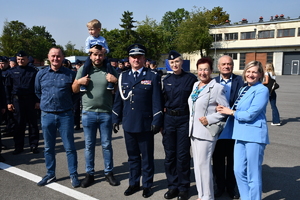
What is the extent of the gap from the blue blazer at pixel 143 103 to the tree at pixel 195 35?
4755cm

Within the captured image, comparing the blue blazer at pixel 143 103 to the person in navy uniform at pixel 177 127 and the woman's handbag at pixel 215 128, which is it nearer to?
the person in navy uniform at pixel 177 127

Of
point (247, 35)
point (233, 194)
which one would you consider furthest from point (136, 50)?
point (247, 35)

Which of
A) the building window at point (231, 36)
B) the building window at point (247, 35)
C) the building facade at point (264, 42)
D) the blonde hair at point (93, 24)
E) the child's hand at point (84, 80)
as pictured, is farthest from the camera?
the building window at point (231, 36)

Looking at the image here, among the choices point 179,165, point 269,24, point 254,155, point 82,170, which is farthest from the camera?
point 269,24

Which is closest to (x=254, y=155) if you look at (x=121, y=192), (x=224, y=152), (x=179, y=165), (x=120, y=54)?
(x=224, y=152)

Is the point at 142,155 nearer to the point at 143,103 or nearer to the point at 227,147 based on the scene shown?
the point at 143,103

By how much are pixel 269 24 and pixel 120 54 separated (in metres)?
27.4

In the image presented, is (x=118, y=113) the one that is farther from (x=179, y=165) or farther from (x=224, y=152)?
(x=224, y=152)

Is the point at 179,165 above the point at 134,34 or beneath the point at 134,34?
beneath

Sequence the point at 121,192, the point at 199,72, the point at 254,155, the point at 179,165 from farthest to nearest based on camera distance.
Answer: the point at 121,192
the point at 179,165
the point at 199,72
the point at 254,155

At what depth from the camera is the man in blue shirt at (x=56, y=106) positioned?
444 cm

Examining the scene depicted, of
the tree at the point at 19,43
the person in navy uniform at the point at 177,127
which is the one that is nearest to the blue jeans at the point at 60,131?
the person in navy uniform at the point at 177,127

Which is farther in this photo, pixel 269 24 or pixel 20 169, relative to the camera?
pixel 269 24

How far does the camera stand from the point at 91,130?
4531 millimetres
